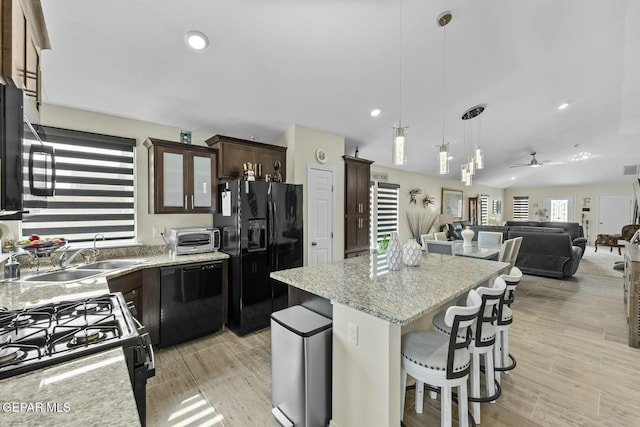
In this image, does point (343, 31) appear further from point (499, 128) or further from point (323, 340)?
point (499, 128)

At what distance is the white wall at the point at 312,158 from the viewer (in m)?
3.69

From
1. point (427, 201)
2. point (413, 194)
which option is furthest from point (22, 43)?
point (427, 201)

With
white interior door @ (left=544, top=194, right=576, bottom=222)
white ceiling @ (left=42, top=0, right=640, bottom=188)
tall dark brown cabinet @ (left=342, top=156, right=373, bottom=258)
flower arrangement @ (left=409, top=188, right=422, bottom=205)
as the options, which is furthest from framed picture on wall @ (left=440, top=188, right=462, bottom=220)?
white interior door @ (left=544, top=194, right=576, bottom=222)

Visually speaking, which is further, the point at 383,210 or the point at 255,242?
the point at 383,210

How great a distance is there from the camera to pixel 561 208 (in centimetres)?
1084

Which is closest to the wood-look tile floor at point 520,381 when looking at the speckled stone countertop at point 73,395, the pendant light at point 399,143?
the speckled stone countertop at point 73,395

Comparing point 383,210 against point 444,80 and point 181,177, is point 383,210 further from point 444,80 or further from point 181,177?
point 181,177

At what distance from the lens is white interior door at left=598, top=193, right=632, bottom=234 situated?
9.46 meters

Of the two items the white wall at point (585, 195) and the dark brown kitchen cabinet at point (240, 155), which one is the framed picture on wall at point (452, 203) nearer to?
the white wall at point (585, 195)

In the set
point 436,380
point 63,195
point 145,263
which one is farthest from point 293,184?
point 436,380

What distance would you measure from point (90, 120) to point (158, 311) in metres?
2.09

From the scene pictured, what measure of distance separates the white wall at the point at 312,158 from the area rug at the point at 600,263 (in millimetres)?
5702

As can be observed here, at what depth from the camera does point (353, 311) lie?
60.7 inches

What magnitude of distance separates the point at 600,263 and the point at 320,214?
7617 mm
